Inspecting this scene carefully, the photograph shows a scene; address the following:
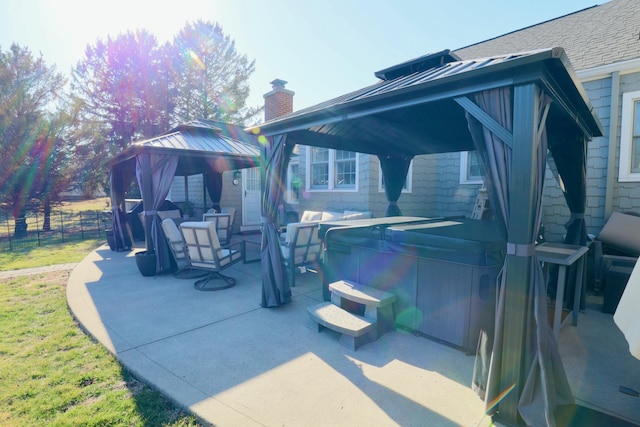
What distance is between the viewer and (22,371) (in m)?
2.85

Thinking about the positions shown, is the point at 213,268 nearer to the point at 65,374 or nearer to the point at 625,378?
the point at 65,374

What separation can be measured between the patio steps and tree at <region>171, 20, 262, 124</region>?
18.1 meters

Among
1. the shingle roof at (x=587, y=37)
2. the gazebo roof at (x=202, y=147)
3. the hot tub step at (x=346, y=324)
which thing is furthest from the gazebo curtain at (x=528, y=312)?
the shingle roof at (x=587, y=37)

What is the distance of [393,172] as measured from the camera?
7.08m

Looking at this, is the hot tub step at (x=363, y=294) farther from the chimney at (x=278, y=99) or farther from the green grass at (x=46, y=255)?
the chimney at (x=278, y=99)

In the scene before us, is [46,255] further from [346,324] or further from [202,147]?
[346,324]

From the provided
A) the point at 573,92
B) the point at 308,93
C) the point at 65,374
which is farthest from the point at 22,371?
the point at 308,93

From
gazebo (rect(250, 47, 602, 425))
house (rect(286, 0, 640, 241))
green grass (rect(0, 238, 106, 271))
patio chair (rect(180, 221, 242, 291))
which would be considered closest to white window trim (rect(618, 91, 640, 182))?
house (rect(286, 0, 640, 241))

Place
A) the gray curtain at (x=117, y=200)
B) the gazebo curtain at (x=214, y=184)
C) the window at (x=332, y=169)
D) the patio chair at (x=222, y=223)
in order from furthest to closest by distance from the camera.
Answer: the gazebo curtain at (x=214, y=184)
the window at (x=332, y=169)
the gray curtain at (x=117, y=200)
the patio chair at (x=222, y=223)

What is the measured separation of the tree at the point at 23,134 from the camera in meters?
11.6

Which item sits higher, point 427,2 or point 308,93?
point 308,93

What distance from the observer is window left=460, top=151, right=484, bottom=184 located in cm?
723

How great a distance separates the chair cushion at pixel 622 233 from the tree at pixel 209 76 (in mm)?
18705

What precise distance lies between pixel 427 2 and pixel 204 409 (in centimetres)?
747
